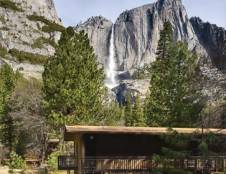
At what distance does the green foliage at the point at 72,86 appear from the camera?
50250 millimetres

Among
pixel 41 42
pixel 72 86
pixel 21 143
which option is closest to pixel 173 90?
pixel 72 86

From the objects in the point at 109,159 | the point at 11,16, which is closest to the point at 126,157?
the point at 109,159

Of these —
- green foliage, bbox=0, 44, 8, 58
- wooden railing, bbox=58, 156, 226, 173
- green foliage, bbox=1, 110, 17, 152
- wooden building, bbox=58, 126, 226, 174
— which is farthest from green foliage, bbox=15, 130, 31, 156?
green foliage, bbox=0, 44, 8, 58

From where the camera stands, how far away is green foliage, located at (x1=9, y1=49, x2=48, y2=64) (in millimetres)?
141375

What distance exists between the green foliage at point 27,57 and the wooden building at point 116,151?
349 ft

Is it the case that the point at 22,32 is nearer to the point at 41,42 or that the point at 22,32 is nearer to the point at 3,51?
the point at 41,42

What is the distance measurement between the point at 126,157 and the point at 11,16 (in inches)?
5214

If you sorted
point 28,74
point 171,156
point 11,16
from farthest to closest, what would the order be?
1. point 11,16
2. point 28,74
3. point 171,156

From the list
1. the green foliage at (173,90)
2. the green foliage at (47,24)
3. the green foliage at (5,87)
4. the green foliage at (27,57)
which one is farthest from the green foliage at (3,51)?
the green foliage at (173,90)

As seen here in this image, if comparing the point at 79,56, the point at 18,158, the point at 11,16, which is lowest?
the point at 18,158

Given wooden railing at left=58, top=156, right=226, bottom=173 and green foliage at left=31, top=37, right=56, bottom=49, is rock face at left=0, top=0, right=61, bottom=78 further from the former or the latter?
wooden railing at left=58, top=156, right=226, bottom=173

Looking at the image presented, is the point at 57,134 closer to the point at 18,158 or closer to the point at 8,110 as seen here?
the point at 18,158

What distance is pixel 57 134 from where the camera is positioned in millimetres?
52031

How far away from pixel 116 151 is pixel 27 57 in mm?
110262
